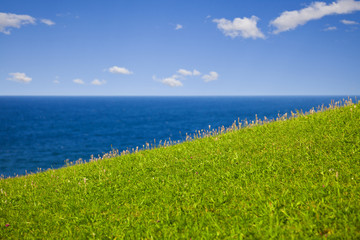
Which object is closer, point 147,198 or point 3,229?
point 3,229

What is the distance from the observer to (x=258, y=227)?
164 inches

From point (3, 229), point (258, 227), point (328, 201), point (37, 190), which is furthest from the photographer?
point (37, 190)

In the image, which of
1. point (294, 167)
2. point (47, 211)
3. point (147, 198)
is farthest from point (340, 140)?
point (47, 211)

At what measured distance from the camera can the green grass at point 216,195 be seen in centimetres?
430

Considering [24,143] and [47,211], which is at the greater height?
[47,211]

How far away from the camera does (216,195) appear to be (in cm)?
555

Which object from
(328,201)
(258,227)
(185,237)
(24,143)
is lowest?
(24,143)

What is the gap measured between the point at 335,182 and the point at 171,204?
3.74 m

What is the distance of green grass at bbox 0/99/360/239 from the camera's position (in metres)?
4.30

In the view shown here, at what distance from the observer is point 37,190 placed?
7.73 metres

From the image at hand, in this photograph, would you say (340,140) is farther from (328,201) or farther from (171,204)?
(171,204)

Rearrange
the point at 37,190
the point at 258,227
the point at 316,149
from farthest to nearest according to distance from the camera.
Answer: the point at 37,190
the point at 316,149
the point at 258,227

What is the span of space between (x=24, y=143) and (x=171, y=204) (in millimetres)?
76476

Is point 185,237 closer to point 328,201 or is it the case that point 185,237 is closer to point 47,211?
point 328,201
